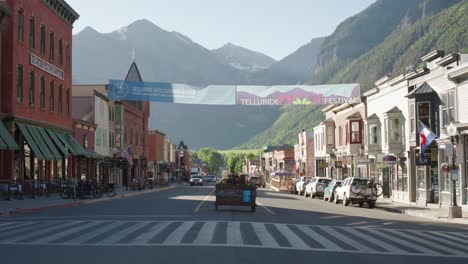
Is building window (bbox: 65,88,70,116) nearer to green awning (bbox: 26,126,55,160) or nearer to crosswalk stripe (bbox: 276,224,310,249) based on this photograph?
green awning (bbox: 26,126,55,160)

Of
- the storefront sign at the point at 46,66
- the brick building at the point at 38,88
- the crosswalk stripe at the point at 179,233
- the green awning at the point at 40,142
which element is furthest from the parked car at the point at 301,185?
the crosswalk stripe at the point at 179,233

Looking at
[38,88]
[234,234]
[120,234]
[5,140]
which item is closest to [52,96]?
[38,88]

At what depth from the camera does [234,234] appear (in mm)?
17188

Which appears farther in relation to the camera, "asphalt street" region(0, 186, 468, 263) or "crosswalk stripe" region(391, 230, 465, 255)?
"crosswalk stripe" region(391, 230, 465, 255)

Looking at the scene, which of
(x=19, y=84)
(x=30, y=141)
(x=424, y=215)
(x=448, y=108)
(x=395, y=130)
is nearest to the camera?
(x=424, y=215)

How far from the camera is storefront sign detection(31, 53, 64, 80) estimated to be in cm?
4466

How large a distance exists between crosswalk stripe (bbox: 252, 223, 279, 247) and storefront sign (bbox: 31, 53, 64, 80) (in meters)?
28.9

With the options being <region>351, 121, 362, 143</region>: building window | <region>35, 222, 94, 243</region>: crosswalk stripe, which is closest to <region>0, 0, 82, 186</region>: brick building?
<region>35, 222, 94, 243</region>: crosswalk stripe

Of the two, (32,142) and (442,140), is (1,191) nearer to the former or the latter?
(32,142)

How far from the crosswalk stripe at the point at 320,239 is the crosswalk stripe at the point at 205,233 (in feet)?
8.98

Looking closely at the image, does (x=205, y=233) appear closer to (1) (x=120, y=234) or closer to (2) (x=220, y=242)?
(2) (x=220, y=242)

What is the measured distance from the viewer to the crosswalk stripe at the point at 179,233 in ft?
50.4

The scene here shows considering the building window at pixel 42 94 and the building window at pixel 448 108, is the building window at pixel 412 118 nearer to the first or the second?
the building window at pixel 448 108

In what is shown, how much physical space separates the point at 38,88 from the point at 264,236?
33058 mm
